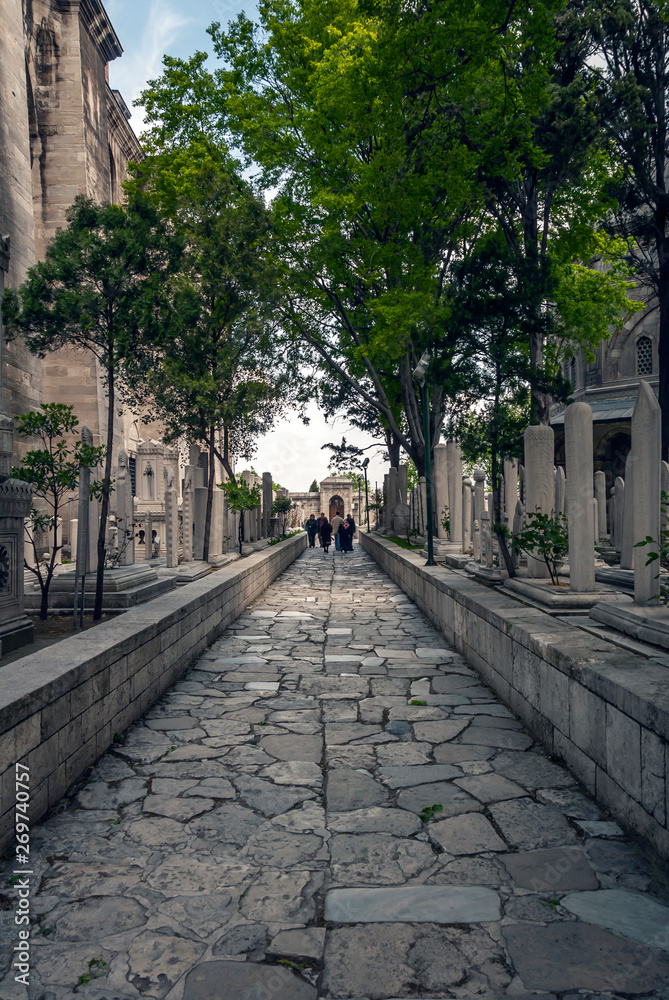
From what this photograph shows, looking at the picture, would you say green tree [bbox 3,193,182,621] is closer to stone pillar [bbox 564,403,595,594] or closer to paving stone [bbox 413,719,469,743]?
paving stone [bbox 413,719,469,743]

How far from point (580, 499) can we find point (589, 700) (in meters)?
2.63

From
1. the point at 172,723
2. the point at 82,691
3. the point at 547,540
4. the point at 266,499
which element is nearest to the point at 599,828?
the point at 82,691

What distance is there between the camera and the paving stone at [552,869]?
9.39ft

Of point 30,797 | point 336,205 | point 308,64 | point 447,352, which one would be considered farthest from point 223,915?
point 308,64

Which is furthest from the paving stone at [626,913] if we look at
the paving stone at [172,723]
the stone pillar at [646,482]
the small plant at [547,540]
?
the small plant at [547,540]

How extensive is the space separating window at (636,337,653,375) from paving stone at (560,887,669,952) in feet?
98.3

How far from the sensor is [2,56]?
13727 millimetres

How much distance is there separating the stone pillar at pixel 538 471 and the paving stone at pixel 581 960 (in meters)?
5.08

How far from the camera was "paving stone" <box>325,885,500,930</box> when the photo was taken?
2639 mm

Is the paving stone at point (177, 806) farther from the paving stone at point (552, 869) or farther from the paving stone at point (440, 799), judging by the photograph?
the paving stone at point (552, 869)

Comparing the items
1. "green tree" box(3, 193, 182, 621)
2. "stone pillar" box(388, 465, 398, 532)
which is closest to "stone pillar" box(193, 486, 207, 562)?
"green tree" box(3, 193, 182, 621)

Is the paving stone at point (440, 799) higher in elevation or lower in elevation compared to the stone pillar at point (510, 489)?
lower

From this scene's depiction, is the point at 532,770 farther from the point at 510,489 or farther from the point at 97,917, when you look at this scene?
the point at 510,489

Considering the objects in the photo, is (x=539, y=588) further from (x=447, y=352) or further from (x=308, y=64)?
(x=308, y=64)
